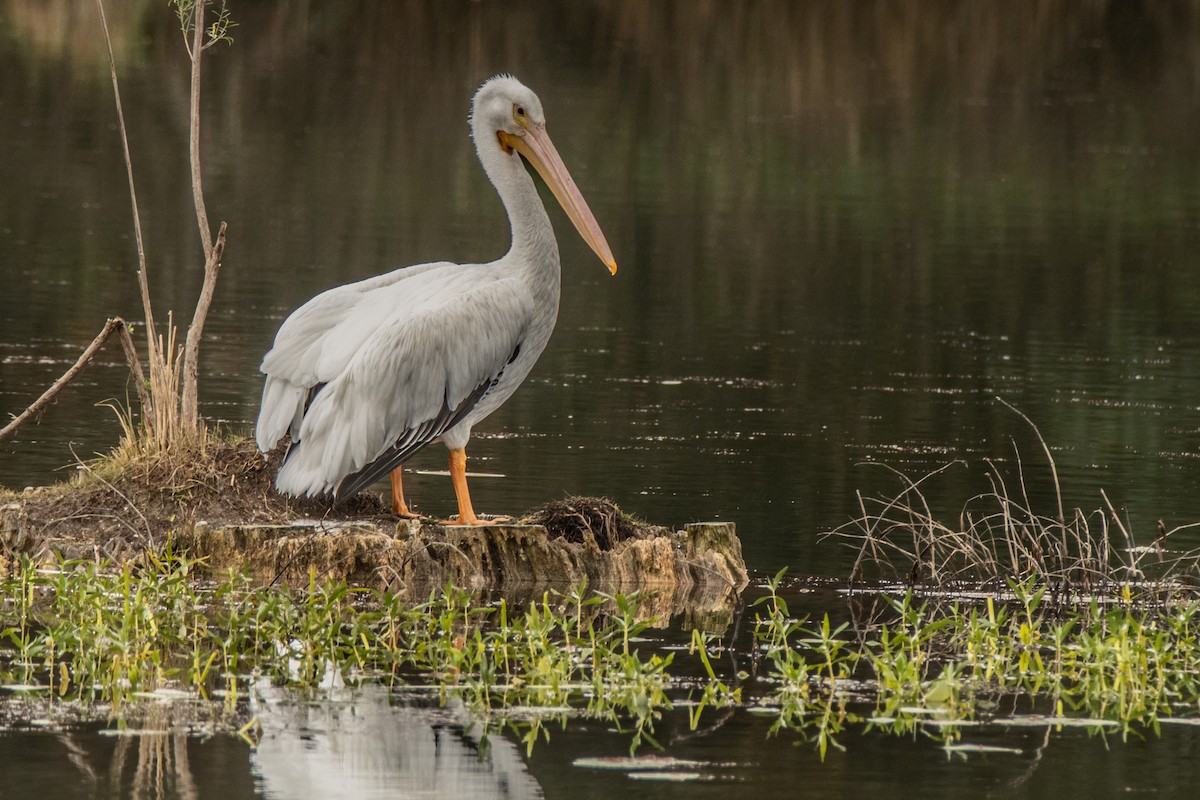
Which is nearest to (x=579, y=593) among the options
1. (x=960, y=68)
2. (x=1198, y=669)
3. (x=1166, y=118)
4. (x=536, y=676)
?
(x=536, y=676)

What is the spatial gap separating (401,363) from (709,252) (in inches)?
639

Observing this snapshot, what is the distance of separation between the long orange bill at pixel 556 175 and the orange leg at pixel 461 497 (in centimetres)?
124

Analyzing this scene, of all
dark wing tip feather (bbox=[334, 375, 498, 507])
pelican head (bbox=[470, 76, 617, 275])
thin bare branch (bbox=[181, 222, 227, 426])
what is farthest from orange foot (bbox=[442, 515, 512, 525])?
pelican head (bbox=[470, 76, 617, 275])

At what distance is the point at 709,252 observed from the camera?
26.2 meters

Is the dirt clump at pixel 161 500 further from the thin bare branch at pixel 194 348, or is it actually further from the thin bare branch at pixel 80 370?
the thin bare branch at pixel 80 370

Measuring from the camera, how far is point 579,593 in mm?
8891

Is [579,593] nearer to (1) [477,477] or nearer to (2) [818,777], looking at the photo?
(2) [818,777]

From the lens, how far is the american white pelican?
1009cm

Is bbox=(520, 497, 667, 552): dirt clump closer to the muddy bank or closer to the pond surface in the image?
the muddy bank

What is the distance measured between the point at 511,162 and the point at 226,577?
8.44 feet

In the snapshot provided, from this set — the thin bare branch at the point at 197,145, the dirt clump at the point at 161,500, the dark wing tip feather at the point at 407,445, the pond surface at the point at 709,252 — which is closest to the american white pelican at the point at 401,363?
the dark wing tip feather at the point at 407,445

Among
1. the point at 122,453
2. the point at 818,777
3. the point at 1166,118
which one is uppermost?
the point at 1166,118

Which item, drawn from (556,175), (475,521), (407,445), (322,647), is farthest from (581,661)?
(556,175)

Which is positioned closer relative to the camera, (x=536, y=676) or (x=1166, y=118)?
(x=536, y=676)
